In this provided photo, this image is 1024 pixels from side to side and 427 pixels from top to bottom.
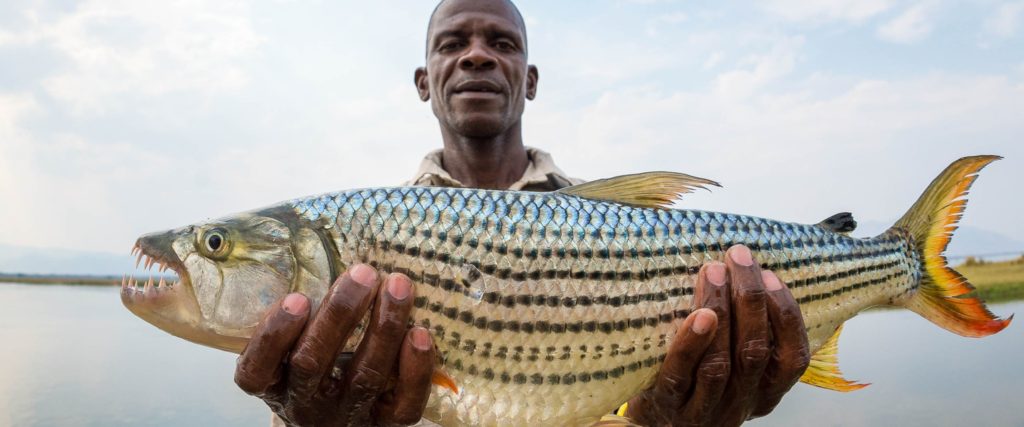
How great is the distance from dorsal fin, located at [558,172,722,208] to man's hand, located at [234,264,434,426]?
0.81 metres

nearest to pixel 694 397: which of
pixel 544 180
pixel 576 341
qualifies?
pixel 576 341

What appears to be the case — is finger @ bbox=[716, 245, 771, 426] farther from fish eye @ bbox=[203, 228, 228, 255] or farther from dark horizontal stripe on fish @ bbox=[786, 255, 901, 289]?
fish eye @ bbox=[203, 228, 228, 255]

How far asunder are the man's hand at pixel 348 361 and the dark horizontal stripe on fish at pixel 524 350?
9cm

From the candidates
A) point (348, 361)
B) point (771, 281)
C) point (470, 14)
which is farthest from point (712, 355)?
point (470, 14)

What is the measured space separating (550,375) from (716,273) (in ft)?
2.32

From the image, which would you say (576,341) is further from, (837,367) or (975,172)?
(975,172)

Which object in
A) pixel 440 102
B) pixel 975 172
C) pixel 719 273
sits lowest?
pixel 719 273

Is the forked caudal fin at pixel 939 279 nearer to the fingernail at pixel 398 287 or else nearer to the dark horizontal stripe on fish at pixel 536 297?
the dark horizontal stripe on fish at pixel 536 297

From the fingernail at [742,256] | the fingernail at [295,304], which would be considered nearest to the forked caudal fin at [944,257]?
the fingernail at [742,256]

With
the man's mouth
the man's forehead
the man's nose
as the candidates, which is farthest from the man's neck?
the man's forehead

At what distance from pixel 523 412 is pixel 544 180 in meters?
2.33

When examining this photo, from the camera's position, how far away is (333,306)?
2.08m

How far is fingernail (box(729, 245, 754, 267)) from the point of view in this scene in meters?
2.37

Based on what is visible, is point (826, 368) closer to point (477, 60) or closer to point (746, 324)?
point (746, 324)
